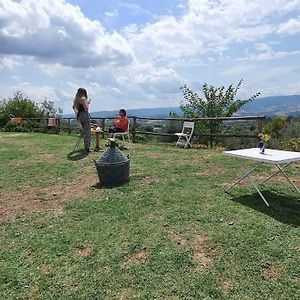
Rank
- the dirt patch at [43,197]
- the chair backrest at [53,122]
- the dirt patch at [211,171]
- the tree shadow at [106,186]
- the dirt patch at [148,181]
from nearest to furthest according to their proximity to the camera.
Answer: the dirt patch at [43,197], the tree shadow at [106,186], the dirt patch at [148,181], the dirt patch at [211,171], the chair backrest at [53,122]

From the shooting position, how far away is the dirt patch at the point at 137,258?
3.10m

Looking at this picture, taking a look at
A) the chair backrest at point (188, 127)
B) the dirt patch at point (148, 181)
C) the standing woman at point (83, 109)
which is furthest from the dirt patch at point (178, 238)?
the chair backrest at point (188, 127)

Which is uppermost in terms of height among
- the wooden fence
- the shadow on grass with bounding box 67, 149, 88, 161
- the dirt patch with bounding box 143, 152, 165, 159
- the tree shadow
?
the wooden fence

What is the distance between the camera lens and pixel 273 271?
2881 millimetres

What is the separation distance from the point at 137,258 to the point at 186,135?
6883mm

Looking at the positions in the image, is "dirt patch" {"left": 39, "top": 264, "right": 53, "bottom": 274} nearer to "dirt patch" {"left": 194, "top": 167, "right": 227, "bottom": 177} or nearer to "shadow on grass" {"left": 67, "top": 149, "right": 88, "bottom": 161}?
"dirt patch" {"left": 194, "top": 167, "right": 227, "bottom": 177}

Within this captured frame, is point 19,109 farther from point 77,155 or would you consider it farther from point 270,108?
point 270,108

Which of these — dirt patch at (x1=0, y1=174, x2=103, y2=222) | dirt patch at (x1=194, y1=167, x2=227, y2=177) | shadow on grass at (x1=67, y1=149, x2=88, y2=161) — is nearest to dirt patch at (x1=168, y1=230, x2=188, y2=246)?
dirt patch at (x1=0, y1=174, x2=103, y2=222)

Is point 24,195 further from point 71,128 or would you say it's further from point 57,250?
point 71,128

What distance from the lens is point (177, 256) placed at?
3.15 meters

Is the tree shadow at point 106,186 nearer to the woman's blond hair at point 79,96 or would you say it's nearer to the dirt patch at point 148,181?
the dirt patch at point 148,181

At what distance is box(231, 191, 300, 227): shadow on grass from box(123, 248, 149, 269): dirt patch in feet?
5.01

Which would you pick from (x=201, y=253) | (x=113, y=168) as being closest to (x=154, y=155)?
(x=113, y=168)

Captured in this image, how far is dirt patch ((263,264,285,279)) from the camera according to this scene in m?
2.82
